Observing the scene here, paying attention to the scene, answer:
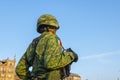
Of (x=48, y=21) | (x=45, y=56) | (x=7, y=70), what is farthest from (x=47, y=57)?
(x=7, y=70)

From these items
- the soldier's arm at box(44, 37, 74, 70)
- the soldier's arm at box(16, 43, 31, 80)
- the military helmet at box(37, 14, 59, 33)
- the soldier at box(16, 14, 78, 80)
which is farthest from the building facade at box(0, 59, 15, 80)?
the soldier's arm at box(44, 37, 74, 70)

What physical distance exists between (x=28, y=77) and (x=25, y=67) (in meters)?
0.25

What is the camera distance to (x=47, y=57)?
6344mm

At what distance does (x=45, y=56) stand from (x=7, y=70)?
12100 centimetres

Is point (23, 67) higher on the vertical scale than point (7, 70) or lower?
lower

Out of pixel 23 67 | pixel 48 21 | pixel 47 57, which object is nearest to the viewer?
pixel 47 57

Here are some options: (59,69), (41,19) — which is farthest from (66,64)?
(41,19)

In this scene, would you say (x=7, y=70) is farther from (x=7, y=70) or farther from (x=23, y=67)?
(x=23, y=67)

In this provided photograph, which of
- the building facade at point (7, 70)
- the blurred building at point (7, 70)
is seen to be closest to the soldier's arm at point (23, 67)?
the blurred building at point (7, 70)

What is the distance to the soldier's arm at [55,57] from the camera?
6301 millimetres

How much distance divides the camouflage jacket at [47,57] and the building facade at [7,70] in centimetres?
11982

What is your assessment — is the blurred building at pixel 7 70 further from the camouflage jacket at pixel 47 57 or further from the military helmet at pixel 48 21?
the military helmet at pixel 48 21

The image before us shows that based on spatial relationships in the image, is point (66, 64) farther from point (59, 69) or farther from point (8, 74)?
point (8, 74)

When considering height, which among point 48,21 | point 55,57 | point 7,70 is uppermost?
point 7,70
